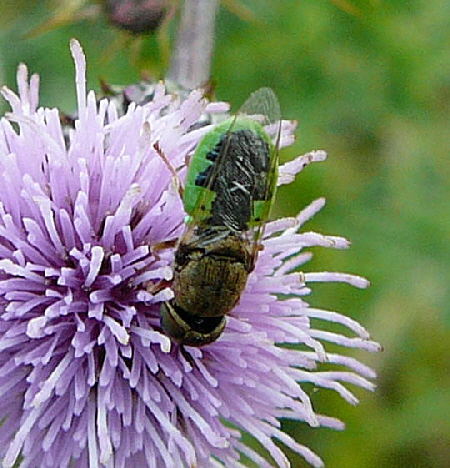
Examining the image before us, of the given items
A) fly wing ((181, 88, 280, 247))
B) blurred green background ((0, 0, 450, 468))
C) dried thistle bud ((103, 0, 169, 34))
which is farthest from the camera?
blurred green background ((0, 0, 450, 468))

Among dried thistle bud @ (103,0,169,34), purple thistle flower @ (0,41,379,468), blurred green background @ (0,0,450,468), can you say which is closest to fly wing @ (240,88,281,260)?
purple thistle flower @ (0,41,379,468)

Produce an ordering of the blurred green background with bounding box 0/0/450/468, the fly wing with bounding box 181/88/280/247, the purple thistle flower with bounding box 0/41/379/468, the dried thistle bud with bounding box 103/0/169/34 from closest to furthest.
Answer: the fly wing with bounding box 181/88/280/247 → the purple thistle flower with bounding box 0/41/379/468 → the dried thistle bud with bounding box 103/0/169/34 → the blurred green background with bounding box 0/0/450/468

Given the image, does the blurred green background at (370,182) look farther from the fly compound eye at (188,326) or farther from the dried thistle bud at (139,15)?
the fly compound eye at (188,326)

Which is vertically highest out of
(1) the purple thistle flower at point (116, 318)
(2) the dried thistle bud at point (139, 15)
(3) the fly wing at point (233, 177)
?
(2) the dried thistle bud at point (139, 15)

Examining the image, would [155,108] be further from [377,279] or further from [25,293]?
[377,279]

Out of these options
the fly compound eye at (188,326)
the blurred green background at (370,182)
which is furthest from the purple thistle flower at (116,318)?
the blurred green background at (370,182)

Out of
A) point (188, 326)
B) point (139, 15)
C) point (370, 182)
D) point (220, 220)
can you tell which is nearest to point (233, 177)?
point (220, 220)

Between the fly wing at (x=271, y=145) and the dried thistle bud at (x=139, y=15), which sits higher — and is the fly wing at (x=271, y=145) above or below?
below

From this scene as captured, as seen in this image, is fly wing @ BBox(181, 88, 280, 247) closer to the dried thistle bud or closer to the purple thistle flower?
the purple thistle flower
